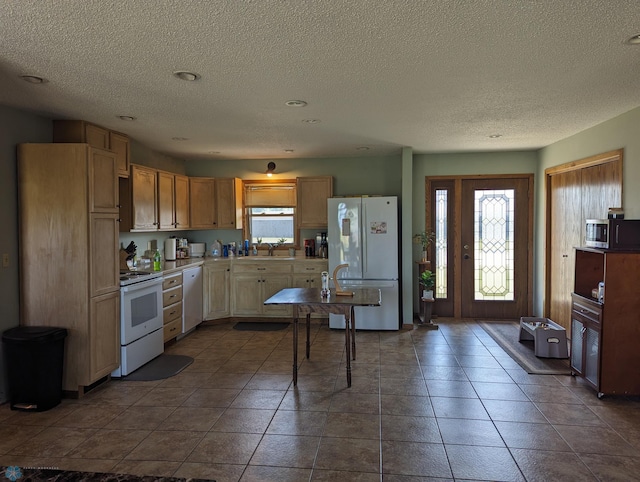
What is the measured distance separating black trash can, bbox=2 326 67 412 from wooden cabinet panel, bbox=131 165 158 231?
1.72 metres

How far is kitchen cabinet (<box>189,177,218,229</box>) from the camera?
20.6ft

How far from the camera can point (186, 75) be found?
2.85 meters

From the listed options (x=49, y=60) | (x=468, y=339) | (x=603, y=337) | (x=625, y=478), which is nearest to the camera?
(x=625, y=478)

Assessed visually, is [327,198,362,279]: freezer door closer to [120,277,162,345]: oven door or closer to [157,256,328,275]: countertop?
[157,256,328,275]: countertop

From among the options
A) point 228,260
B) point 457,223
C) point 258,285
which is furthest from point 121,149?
point 457,223

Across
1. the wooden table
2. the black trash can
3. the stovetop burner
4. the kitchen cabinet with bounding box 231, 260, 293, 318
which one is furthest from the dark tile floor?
the kitchen cabinet with bounding box 231, 260, 293, 318

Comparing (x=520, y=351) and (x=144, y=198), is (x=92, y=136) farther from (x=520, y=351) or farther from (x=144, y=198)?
(x=520, y=351)

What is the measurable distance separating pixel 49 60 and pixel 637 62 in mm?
3579

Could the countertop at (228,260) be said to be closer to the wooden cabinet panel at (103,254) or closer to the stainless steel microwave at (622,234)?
the wooden cabinet panel at (103,254)

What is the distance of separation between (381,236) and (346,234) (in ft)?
1.49

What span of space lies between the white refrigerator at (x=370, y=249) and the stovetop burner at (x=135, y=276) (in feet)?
7.48

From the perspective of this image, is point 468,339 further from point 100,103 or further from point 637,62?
point 100,103

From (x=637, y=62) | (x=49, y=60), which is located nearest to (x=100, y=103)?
(x=49, y=60)

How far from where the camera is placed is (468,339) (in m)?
5.18
